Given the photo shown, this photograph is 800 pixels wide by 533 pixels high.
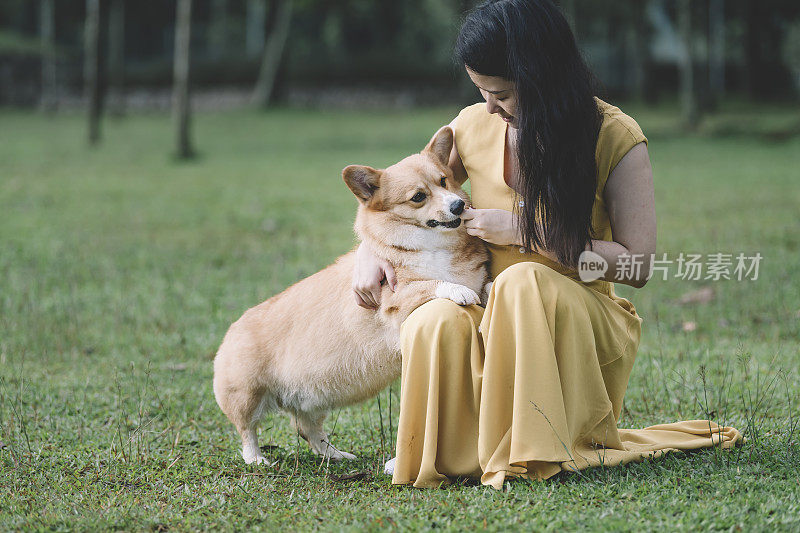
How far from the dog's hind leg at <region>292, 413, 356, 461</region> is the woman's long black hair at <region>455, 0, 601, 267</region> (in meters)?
1.42

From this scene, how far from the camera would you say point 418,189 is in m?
3.72

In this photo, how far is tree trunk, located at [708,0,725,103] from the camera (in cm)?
3228

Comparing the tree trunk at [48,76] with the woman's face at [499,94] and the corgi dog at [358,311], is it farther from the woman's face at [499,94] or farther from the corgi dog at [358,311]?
the woman's face at [499,94]

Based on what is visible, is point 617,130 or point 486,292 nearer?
point 617,130

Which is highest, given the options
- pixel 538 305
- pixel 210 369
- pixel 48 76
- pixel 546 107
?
pixel 546 107

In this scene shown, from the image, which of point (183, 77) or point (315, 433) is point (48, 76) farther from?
point (315, 433)

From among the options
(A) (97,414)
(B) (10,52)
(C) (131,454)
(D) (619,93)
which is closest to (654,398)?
(C) (131,454)

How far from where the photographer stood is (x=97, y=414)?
4805mm

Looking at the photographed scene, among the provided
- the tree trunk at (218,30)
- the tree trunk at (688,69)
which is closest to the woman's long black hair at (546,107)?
the tree trunk at (688,69)

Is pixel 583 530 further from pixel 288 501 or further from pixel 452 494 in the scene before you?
pixel 288 501

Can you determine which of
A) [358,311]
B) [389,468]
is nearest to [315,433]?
[389,468]

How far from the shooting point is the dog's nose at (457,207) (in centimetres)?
360

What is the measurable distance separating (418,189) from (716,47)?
37.1 m

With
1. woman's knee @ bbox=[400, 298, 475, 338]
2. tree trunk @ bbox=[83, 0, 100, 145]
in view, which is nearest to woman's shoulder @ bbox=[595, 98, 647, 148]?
woman's knee @ bbox=[400, 298, 475, 338]
